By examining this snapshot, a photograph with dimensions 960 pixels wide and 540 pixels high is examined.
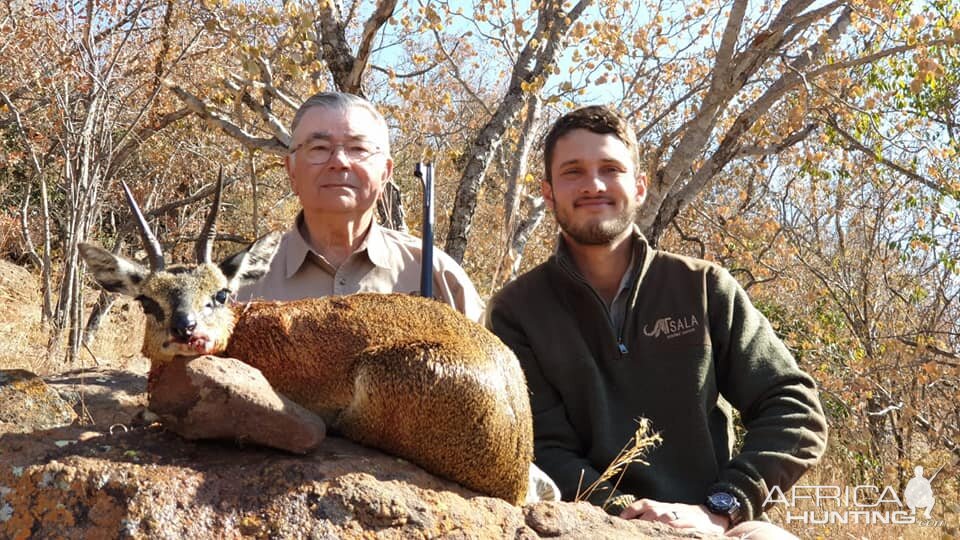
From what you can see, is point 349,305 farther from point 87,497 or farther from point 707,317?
point 707,317

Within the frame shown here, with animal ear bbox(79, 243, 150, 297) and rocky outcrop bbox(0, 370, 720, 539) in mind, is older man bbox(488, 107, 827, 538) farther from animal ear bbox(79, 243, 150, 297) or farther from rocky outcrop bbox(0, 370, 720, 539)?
animal ear bbox(79, 243, 150, 297)

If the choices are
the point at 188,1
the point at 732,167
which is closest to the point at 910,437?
the point at 732,167

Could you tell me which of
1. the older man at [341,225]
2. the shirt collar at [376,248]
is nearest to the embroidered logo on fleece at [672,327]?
the older man at [341,225]

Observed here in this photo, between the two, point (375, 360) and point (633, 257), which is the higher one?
point (633, 257)

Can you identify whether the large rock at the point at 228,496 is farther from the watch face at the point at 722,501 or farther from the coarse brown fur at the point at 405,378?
the watch face at the point at 722,501

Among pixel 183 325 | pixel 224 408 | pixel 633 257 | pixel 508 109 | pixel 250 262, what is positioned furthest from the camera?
pixel 508 109

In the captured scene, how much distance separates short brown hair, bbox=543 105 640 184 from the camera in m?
5.67

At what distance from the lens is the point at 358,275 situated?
250 inches

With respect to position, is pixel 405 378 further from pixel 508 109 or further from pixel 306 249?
pixel 508 109

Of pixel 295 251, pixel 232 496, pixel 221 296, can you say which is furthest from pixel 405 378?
pixel 295 251

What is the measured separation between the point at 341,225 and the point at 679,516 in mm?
3347

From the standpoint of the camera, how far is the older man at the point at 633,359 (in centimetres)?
508

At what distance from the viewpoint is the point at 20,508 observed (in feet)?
10.4

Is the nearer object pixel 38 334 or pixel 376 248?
pixel 376 248
